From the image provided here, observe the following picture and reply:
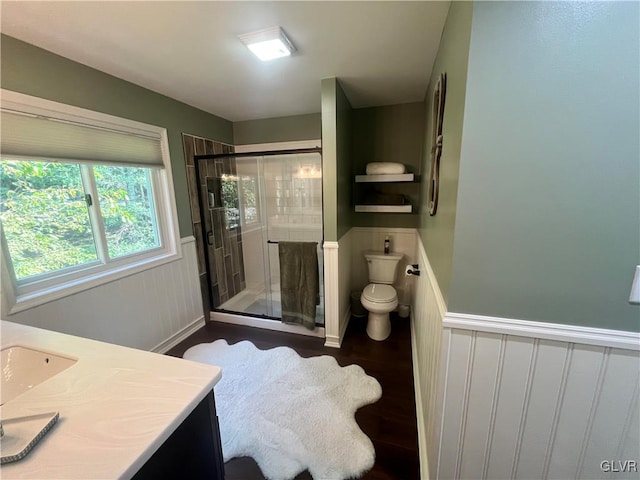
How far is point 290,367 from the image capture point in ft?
6.70

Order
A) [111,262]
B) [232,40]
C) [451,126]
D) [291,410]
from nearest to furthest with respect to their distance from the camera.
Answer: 1. [451,126]
2. [232,40]
3. [291,410]
4. [111,262]

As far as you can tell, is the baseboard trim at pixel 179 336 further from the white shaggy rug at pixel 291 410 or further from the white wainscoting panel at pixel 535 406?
the white wainscoting panel at pixel 535 406

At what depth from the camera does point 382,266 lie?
2.68m

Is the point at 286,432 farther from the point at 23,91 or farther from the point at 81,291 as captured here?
the point at 23,91

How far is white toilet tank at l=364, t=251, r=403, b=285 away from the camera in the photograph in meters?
2.66

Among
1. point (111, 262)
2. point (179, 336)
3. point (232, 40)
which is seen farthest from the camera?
point (179, 336)

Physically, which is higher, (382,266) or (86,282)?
(86,282)

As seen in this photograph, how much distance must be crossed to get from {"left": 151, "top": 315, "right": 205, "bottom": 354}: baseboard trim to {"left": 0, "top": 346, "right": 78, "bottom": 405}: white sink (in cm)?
135

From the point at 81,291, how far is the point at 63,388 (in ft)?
4.15

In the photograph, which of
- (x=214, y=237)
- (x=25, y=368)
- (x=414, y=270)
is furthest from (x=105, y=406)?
(x=214, y=237)

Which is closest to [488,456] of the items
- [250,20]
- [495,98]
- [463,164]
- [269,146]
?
[463,164]

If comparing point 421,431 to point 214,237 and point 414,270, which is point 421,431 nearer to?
point 414,270

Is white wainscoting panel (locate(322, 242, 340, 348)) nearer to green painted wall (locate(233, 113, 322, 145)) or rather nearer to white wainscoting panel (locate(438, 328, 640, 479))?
white wainscoting panel (locate(438, 328, 640, 479))

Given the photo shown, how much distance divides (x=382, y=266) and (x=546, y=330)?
181 cm
